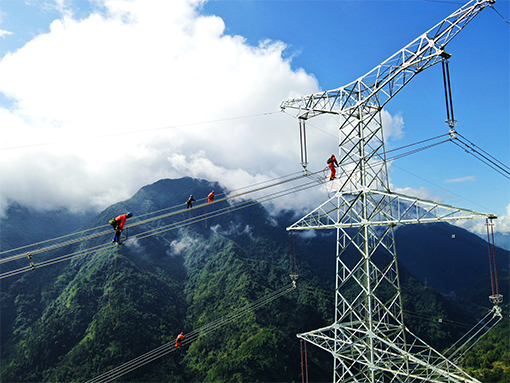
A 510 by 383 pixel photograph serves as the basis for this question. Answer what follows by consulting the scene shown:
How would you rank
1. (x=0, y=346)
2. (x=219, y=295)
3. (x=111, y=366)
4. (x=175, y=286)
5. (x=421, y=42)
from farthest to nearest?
(x=175, y=286) < (x=219, y=295) < (x=0, y=346) < (x=111, y=366) < (x=421, y=42)

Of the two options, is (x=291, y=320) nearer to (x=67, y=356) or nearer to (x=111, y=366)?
(x=111, y=366)

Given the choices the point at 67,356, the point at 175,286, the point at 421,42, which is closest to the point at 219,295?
the point at 175,286

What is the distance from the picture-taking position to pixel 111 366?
357 ft

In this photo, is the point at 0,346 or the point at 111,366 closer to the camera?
the point at 111,366

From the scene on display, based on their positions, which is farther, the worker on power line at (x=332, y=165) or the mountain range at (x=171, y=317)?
the mountain range at (x=171, y=317)

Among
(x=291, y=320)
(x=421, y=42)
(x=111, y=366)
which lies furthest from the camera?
(x=291, y=320)

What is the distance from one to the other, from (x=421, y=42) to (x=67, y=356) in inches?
5496

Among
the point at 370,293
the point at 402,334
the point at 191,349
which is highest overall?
the point at 370,293

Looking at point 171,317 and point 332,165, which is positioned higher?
point 332,165

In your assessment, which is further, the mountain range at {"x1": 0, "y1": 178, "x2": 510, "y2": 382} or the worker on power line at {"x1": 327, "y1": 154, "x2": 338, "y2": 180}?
the mountain range at {"x1": 0, "y1": 178, "x2": 510, "y2": 382}

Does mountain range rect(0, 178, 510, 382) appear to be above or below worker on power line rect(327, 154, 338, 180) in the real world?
below

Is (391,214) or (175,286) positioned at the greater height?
(391,214)

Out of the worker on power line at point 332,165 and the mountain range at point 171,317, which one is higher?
the worker on power line at point 332,165

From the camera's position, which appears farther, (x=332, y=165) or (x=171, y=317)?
(x=171, y=317)
